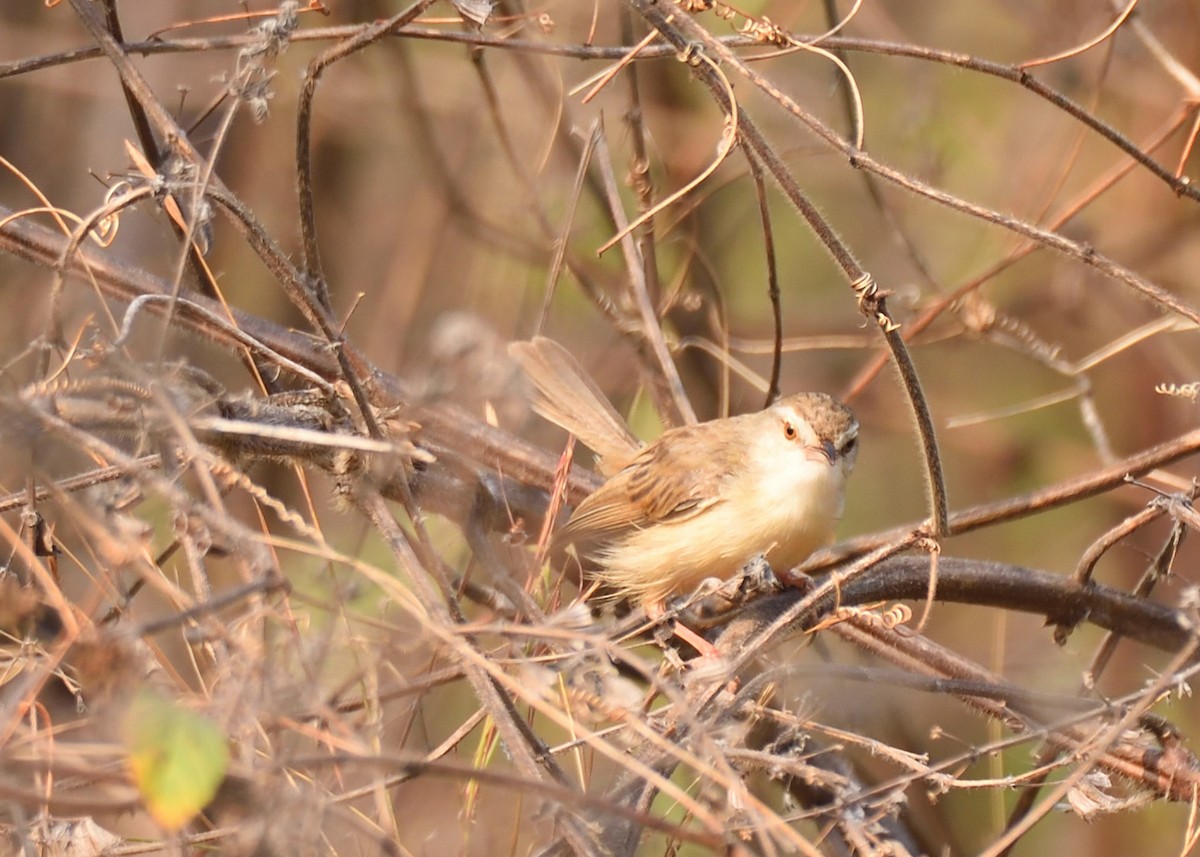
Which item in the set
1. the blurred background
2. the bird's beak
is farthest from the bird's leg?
the blurred background

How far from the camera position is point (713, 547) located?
3.87 m

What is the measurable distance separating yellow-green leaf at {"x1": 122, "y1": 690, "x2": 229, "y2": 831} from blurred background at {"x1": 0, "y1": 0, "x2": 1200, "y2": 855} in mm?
3240

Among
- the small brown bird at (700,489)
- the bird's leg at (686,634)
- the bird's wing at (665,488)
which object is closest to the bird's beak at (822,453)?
the small brown bird at (700,489)

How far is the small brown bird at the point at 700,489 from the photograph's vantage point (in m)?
3.81

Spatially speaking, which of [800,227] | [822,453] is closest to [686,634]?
[822,453]

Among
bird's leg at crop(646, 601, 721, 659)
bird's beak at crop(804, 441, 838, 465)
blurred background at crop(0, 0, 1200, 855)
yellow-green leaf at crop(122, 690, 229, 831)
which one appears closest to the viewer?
yellow-green leaf at crop(122, 690, 229, 831)

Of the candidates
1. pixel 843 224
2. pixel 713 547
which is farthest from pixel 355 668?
pixel 843 224

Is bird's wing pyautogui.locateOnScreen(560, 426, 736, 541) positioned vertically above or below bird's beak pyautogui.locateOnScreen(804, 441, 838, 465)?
below

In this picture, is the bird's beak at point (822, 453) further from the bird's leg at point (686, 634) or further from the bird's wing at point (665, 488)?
the bird's leg at point (686, 634)

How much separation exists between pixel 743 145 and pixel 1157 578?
134 centimetres

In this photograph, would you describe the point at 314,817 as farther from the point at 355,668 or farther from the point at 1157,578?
the point at 1157,578

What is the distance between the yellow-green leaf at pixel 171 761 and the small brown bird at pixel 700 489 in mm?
2194

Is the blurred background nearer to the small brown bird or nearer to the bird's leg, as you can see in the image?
the small brown bird

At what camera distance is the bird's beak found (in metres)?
3.98
